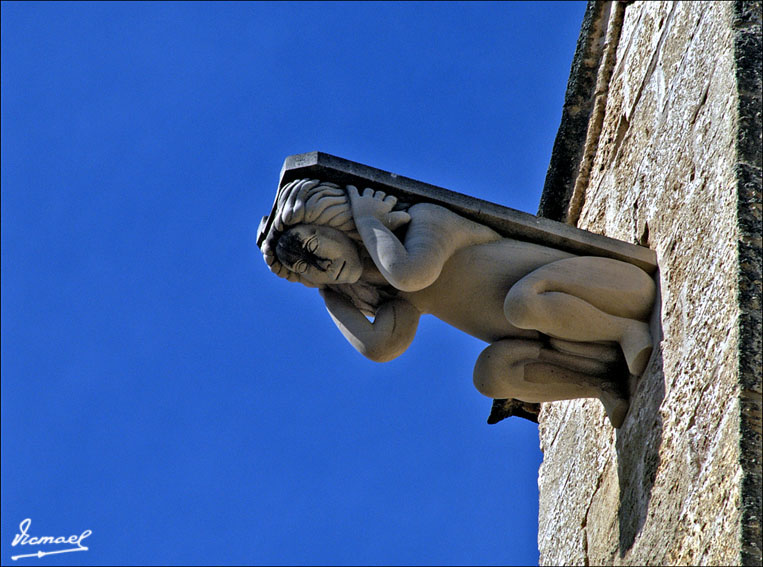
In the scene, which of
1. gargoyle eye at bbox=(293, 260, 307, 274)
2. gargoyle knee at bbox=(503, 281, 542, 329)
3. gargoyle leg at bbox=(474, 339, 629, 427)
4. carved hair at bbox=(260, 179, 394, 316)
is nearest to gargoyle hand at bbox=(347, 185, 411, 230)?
carved hair at bbox=(260, 179, 394, 316)

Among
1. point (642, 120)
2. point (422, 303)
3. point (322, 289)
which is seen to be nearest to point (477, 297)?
point (422, 303)

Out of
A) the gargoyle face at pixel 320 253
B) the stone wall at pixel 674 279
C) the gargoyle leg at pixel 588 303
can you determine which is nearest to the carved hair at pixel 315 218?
the gargoyle face at pixel 320 253

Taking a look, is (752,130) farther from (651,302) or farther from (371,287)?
(371,287)

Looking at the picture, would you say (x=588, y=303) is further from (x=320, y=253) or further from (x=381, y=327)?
(x=320, y=253)

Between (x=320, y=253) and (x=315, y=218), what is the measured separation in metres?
0.12

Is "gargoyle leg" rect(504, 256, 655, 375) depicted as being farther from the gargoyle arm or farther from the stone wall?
the gargoyle arm

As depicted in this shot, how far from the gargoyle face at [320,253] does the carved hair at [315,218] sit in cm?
3

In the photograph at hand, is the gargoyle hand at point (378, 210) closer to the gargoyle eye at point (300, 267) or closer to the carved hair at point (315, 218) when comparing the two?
the carved hair at point (315, 218)

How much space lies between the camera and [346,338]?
16.3ft

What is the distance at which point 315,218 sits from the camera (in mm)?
4789

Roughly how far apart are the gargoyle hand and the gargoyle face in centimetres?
11

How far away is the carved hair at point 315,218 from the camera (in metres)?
4.79

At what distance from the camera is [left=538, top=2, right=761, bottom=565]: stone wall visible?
3.81 meters

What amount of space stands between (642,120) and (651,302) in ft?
3.12
